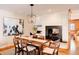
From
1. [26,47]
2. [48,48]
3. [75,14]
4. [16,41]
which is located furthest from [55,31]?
[16,41]

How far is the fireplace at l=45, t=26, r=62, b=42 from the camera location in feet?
5.79

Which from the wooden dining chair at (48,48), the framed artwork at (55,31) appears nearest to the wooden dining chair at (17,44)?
the wooden dining chair at (48,48)

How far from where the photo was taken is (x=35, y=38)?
71.2 inches

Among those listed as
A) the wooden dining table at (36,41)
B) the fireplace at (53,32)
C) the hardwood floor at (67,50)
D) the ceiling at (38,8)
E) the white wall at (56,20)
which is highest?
the ceiling at (38,8)

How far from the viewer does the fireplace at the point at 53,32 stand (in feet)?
5.79

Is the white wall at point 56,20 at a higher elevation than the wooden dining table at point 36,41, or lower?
higher

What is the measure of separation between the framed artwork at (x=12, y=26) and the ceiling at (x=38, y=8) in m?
0.15

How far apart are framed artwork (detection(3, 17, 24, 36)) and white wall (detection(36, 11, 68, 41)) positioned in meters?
0.30

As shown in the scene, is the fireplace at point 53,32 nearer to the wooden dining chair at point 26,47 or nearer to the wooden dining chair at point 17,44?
the wooden dining chair at point 26,47

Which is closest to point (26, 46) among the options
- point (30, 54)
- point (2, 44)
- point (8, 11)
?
point (30, 54)

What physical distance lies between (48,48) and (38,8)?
0.70m

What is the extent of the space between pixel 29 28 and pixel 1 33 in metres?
0.46

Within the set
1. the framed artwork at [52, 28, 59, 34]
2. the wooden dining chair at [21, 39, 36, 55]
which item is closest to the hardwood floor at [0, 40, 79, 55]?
the wooden dining chair at [21, 39, 36, 55]
